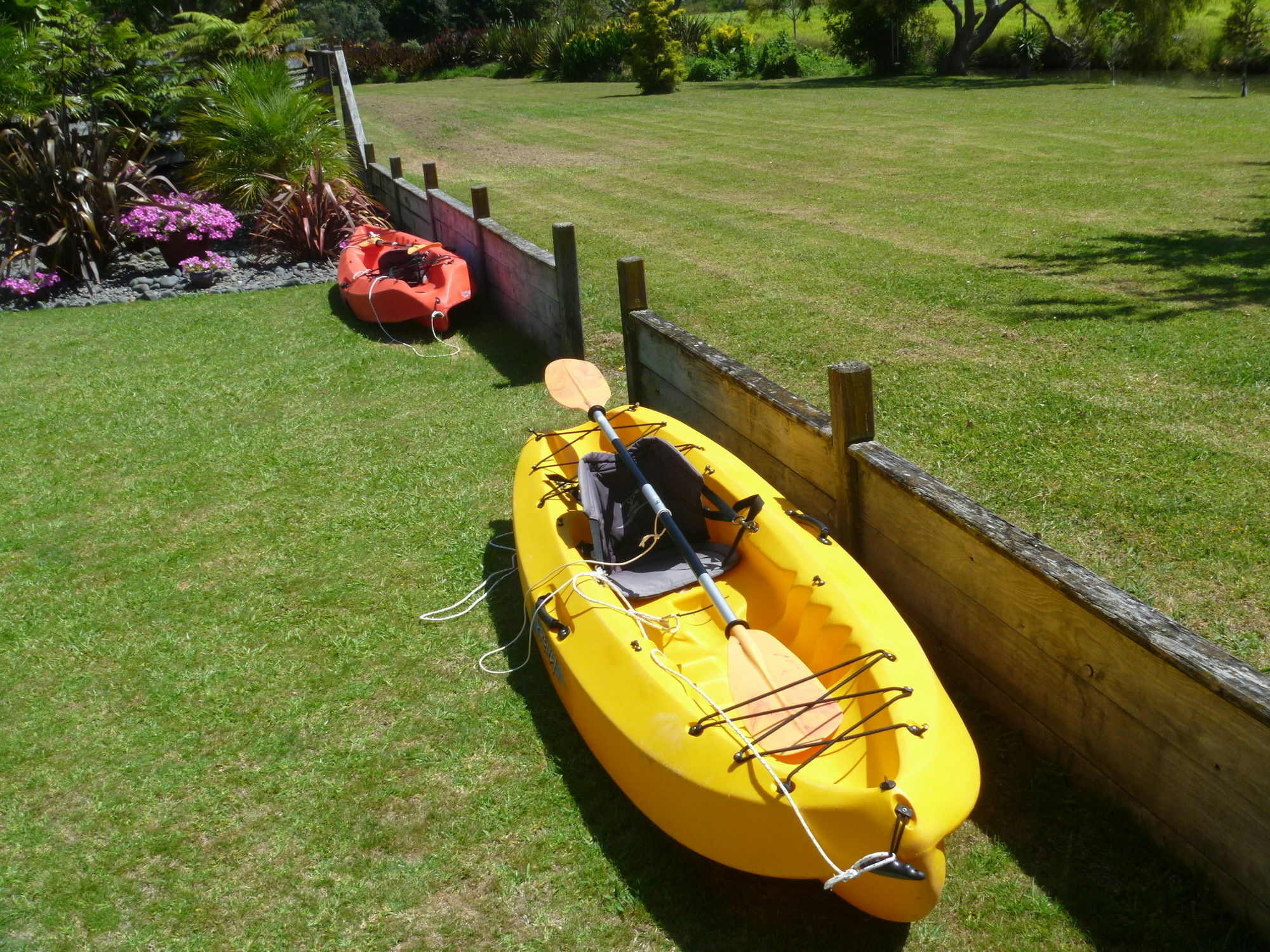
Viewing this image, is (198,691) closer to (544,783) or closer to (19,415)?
(544,783)

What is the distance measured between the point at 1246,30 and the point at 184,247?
2246cm

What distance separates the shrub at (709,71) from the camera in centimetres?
2956

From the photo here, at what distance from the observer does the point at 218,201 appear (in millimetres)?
12336

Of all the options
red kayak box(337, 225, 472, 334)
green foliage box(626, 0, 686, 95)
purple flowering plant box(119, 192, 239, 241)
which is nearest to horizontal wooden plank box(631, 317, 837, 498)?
red kayak box(337, 225, 472, 334)

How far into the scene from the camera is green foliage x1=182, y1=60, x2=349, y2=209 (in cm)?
1208

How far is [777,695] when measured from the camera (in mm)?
3156

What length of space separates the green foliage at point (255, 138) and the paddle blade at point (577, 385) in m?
7.98

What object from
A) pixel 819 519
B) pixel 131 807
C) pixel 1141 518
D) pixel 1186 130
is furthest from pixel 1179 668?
pixel 1186 130

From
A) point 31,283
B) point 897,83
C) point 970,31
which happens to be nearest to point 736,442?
point 31,283

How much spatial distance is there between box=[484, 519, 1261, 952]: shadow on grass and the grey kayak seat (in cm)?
95

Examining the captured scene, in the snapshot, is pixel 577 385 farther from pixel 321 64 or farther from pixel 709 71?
pixel 709 71

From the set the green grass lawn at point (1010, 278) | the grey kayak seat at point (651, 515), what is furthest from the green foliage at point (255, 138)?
the grey kayak seat at point (651, 515)

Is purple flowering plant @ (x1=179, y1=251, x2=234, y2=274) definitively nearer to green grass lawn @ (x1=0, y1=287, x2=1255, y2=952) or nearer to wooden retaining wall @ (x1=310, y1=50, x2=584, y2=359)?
wooden retaining wall @ (x1=310, y1=50, x2=584, y2=359)

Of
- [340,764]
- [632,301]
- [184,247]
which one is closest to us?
[340,764]
